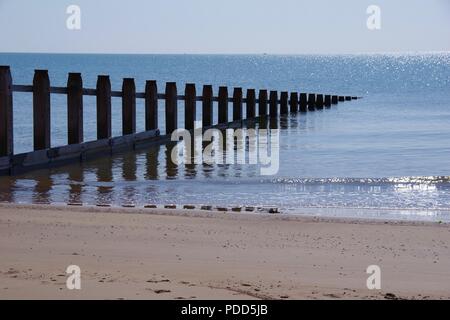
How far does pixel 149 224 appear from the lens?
30.1 feet

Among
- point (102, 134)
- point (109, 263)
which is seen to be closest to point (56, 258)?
point (109, 263)

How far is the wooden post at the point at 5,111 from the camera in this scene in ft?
44.4

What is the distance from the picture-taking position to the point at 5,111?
44.6ft

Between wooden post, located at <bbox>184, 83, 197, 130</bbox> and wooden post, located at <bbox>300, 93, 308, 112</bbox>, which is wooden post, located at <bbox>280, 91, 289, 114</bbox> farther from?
wooden post, located at <bbox>184, 83, 197, 130</bbox>

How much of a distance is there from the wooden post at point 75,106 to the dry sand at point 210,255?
5.89m

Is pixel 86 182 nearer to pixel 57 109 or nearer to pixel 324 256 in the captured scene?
pixel 324 256

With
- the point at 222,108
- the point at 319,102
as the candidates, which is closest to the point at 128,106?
the point at 222,108

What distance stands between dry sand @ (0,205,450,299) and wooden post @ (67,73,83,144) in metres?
5.89

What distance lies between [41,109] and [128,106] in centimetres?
399

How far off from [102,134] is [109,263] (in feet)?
34.8

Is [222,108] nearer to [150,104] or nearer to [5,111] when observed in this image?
[150,104]

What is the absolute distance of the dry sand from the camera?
6215mm

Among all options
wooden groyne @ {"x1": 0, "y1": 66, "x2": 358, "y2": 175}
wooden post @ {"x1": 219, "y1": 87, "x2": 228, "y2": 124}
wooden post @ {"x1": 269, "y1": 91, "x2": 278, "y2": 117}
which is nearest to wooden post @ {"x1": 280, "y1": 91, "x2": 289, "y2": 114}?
wooden post @ {"x1": 269, "y1": 91, "x2": 278, "y2": 117}

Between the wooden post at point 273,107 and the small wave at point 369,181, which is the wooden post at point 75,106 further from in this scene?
the wooden post at point 273,107
